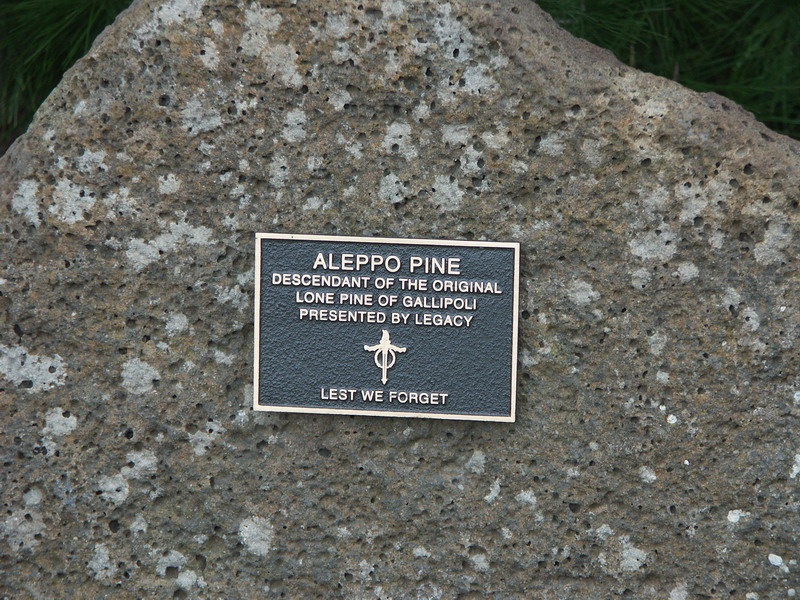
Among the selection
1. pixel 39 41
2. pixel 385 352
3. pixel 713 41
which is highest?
pixel 713 41

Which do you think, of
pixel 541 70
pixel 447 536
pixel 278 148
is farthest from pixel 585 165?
pixel 447 536

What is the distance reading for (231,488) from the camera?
2.54 meters

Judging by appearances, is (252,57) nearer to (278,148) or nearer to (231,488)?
(278,148)

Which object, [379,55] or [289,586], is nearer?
[379,55]

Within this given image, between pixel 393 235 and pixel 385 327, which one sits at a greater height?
pixel 393 235

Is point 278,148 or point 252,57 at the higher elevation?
point 252,57

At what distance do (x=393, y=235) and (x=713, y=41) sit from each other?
1.73 meters

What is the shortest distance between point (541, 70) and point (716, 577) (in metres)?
1.28


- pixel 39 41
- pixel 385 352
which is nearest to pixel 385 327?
pixel 385 352

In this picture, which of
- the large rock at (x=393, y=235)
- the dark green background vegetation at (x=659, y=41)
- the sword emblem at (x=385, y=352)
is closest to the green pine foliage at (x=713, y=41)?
the dark green background vegetation at (x=659, y=41)

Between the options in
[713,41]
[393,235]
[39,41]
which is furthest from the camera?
[713,41]

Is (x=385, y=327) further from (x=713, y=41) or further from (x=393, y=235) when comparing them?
(x=713, y=41)

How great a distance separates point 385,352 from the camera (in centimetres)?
246

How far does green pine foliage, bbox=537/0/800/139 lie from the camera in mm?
3361
